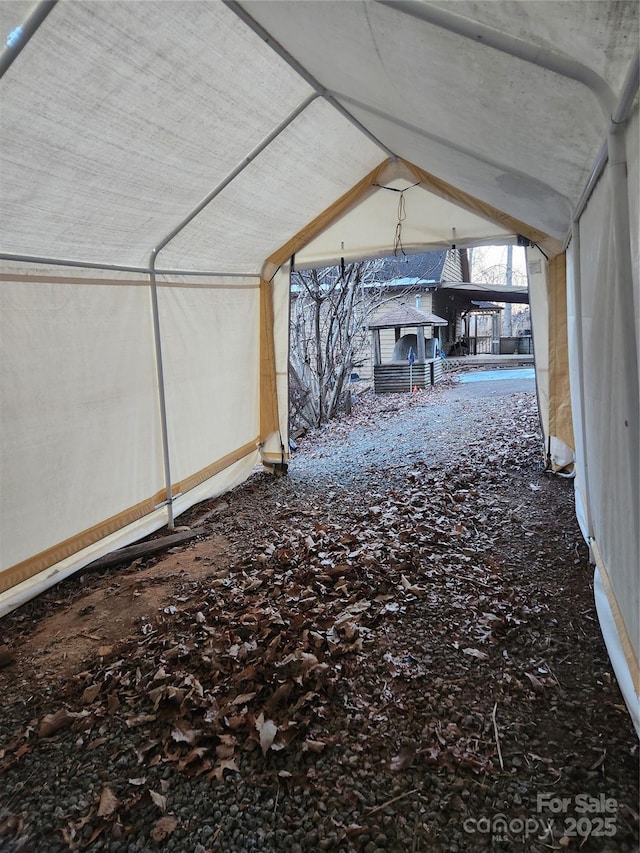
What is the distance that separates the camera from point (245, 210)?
4441mm

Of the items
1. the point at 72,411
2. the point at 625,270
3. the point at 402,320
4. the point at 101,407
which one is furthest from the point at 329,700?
the point at 402,320

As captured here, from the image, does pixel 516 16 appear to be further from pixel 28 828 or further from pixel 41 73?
pixel 28 828

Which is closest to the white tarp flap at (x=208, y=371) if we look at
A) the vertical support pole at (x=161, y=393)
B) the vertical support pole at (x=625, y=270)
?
the vertical support pole at (x=161, y=393)

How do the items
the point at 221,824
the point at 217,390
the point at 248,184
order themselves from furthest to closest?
the point at 217,390, the point at 248,184, the point at 221,824

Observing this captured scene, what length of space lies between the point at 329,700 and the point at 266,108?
139 inches

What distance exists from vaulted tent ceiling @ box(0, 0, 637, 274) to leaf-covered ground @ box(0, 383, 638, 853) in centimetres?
228

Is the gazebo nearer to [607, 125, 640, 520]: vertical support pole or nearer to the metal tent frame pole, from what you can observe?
the metal tent frame pole

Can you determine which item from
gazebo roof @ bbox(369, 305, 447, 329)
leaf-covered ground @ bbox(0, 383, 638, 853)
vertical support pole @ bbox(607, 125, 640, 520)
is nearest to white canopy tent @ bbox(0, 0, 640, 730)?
vertical support pole @ bbox(607, 125, 640, 520)

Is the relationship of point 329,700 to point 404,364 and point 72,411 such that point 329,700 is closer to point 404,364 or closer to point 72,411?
point 72,411

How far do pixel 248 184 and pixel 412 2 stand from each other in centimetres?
275

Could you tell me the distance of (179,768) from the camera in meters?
2.01

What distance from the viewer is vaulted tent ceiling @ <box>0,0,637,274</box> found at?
153 cm

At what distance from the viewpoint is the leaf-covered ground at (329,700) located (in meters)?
1.74

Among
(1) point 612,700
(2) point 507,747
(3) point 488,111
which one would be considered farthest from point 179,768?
(3) point 488,111
